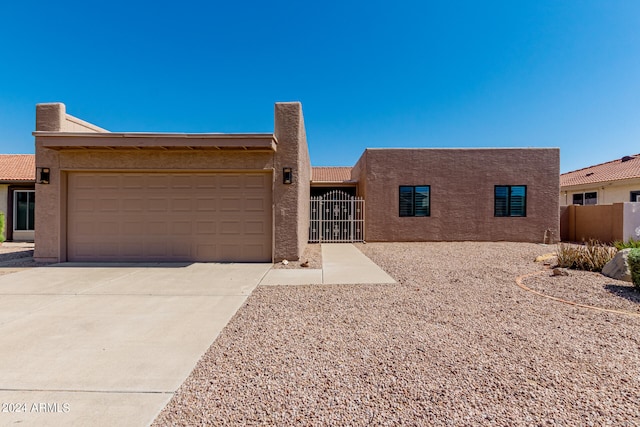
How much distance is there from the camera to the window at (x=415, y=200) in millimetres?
13977

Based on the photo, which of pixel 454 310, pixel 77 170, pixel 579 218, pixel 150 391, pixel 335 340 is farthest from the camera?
pixel 579 218

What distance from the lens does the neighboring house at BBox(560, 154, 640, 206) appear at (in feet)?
54.9

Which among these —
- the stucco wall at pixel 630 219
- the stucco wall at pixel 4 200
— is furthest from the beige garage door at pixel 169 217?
the stucco wall at pixel 630 219

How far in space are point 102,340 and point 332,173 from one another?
2181cm

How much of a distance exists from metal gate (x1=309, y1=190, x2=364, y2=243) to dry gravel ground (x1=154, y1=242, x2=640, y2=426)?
882 cm

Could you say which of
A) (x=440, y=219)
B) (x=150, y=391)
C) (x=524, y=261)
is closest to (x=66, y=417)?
(x=150, y=391)

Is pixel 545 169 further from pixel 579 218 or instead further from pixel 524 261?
pixel 524 261

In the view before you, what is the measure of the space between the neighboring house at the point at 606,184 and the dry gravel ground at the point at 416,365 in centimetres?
1691

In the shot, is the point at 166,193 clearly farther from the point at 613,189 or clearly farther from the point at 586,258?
the point at 613,189

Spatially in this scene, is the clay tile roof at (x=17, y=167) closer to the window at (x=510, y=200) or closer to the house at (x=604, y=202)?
the window at (x=510, y=200)

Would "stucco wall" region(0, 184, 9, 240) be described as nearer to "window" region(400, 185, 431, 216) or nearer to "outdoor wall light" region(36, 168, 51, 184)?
"outdoor wall light" region(36, 168, 51, 184)

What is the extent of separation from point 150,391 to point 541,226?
16.3 m

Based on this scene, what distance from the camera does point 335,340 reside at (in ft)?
11.6

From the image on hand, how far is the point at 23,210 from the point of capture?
46.0 ft
